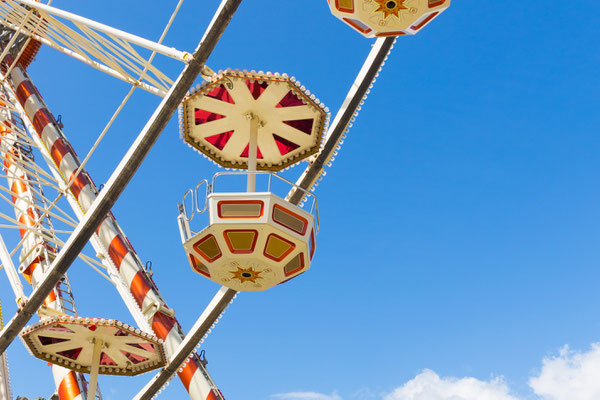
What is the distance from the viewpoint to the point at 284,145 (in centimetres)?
1234

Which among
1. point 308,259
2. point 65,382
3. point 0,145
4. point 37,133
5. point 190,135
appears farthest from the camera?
point 0,145

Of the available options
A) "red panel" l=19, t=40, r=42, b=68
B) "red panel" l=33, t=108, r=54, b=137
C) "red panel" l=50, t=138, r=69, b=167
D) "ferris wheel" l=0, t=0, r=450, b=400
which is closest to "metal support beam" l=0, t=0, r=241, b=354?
"ferris wheel" l=0, t=0, r=450, b=400

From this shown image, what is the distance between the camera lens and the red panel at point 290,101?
1125cm

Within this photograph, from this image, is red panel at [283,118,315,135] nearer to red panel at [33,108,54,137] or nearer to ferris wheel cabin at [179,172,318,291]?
ferris wheel cabin at [179,172,318,291]

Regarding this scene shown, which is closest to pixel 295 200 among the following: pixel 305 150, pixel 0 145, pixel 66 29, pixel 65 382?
pixel 305 150

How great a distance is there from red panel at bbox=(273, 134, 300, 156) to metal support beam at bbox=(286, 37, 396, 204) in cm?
55

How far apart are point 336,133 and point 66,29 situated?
4621 millimetres

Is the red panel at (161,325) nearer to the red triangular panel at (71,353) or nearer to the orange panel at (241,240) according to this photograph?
the red triangular panel at (71,353)

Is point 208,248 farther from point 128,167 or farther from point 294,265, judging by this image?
point 128,167

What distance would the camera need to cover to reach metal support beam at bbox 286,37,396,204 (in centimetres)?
1260

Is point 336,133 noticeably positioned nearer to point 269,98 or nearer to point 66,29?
point 269,98

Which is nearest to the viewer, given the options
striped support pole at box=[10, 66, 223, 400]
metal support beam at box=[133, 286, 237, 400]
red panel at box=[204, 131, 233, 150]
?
red panel at box=[204, 131, 233, 150]

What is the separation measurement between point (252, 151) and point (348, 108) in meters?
2.19

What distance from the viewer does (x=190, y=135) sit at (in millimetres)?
12016
